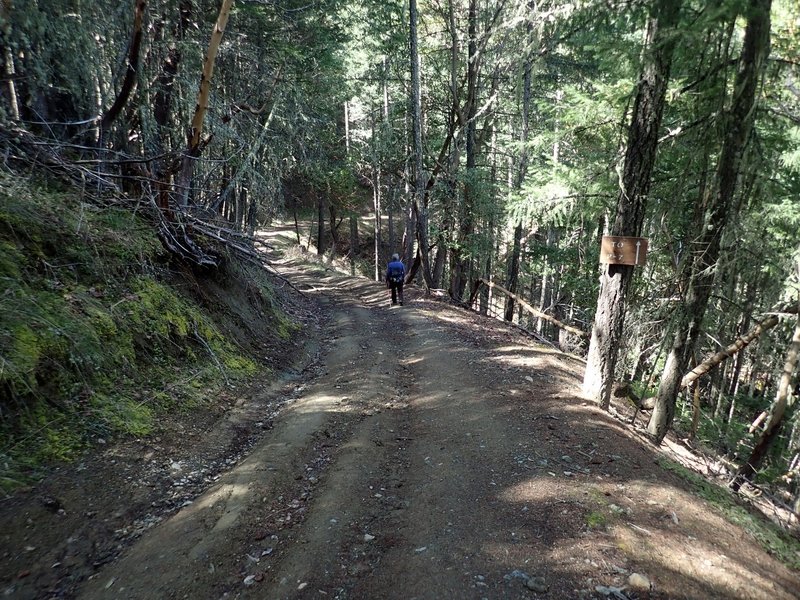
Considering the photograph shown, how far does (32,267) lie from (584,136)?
10559 millimetres

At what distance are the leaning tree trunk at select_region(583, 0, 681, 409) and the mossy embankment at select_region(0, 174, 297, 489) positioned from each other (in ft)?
20.4

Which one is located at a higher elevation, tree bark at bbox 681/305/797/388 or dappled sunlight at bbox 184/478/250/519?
tree bark at bbox 681/305/797/388

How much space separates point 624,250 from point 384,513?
16.0 ft

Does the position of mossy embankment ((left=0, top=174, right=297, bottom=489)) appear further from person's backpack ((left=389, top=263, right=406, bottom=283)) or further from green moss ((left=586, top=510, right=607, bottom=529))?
person's backpack ((left=389, top=263, right=406, bottom=283))

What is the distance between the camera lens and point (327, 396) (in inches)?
322

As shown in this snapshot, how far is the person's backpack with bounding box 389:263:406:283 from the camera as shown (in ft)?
54.9

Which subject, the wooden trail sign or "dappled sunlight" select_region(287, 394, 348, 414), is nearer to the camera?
the wooden trail sign

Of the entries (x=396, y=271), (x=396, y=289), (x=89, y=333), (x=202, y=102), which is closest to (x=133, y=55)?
(x=202, y=102)

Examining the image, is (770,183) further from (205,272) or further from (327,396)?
(205,272)

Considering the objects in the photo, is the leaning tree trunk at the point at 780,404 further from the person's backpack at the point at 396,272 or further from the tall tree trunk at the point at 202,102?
the tall tree trunk at the point at 202,102

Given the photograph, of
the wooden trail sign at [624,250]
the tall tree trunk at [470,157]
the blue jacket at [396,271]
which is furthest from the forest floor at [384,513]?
the tall tree trunk at [470,157]

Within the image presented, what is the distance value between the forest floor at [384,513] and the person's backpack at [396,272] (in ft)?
30.8

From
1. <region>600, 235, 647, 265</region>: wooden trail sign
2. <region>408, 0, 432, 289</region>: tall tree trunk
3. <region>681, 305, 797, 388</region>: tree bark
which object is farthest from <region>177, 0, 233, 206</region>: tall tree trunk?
<region>408, 0, 432, 289</region>: tall tree trunk

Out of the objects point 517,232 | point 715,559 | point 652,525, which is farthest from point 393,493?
point 517,232
